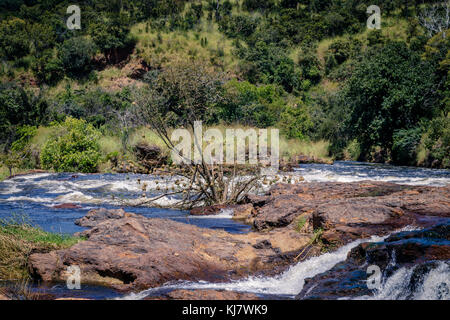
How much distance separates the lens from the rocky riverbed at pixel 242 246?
171 inches

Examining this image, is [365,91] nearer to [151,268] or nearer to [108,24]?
[151,268]

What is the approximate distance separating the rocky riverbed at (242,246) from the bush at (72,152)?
12115 millimetres

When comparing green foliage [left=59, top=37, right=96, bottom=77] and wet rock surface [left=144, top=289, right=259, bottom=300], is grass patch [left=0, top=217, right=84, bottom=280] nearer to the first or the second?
wet rock surface [left=144, top=289, right=259, bottom=300]

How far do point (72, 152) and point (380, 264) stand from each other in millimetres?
15568

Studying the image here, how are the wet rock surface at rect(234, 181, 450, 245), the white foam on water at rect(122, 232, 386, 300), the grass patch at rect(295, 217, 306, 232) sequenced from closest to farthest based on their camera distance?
the white foam on water at rect(122, 232, 386, 300) < the wet rock surface at rect(234, 181, 450, 245) < the grass patch at rect(295, 217, 306, 232)

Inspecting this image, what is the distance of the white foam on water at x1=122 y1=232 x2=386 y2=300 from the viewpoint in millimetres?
4250

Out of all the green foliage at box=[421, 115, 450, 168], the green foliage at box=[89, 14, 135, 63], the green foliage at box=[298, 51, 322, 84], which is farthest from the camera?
the green foliage at box=[298, 51, 322, 84]

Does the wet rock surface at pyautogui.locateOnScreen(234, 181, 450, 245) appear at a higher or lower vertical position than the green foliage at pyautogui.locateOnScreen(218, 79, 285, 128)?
lower

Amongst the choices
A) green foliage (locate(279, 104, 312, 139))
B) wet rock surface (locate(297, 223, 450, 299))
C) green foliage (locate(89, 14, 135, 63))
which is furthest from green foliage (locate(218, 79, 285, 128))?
wet rock surface (locate(297, 223, 450, 299))

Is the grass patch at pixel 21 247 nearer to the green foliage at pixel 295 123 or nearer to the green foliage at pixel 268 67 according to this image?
the green foliage at pixel 295 123

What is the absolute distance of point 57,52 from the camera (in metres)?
41.2

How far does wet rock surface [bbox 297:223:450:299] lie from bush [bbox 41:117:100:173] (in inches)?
572

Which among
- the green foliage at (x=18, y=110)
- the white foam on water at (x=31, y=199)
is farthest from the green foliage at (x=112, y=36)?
the white foam on water at (x=31, y=199)
